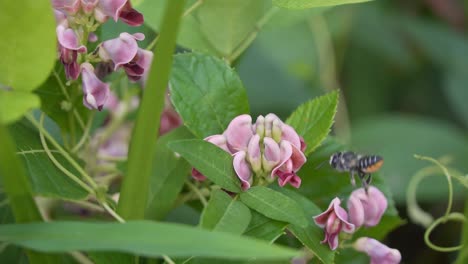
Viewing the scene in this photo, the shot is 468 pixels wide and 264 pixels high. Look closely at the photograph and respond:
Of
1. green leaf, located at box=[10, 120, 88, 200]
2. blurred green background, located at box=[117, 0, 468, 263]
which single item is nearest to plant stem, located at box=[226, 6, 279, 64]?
green leaf, located at box=[10, 120, 88, 200]

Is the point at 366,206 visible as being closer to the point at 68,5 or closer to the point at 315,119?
the point at 315,119

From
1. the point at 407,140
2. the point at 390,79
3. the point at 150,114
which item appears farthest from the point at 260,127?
the point at 390,79

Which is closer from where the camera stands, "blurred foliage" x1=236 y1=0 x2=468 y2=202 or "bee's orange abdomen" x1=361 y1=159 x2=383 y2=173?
"bee's orange abdomen" x1=361 y1=159 x2=383 y2=173

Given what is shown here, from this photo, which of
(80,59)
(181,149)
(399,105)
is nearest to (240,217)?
(181,149)

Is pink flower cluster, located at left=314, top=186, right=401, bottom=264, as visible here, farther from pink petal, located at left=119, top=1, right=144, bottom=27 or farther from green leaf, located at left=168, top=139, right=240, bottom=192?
pink petal, located at left=119, top=1, right=144, bottom=27

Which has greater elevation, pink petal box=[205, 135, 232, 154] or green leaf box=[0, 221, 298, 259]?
green leaf box=[0, 221, 298, 259]

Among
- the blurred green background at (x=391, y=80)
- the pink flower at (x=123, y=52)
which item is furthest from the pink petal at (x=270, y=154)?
the blurred green background at (x=391, y=80)
